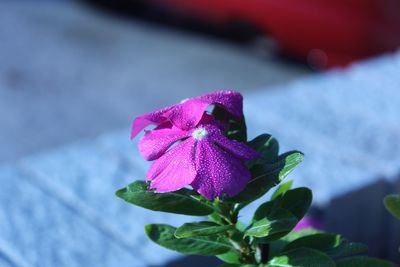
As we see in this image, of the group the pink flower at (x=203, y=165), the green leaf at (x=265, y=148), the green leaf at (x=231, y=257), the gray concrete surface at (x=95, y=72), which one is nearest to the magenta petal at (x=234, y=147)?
the pink flower at (x=203, y=165)

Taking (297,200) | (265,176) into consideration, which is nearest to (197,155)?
(265,176)

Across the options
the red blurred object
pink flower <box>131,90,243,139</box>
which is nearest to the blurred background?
the red blurred object

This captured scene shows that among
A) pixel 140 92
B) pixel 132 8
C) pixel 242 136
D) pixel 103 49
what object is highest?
pixel 132 8

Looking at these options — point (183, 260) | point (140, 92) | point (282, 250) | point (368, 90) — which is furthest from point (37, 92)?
point (282, 250)

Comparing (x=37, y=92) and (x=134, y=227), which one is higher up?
(x=37, y=92)

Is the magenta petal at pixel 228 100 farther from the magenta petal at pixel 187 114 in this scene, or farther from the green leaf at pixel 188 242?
the green leaf at pixel 188 242

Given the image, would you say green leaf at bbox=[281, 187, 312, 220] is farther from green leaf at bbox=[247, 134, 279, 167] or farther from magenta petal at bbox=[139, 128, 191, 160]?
magenta petal at bbox=[139, 128, 191, 160]

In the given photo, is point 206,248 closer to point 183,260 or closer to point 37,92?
point 183,260
